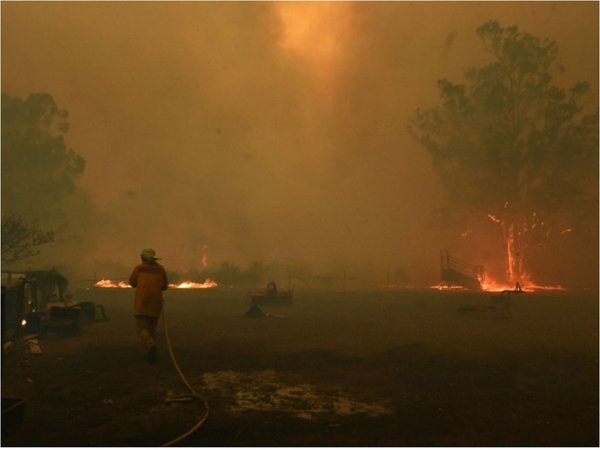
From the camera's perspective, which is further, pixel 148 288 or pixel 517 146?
pixel 517 146

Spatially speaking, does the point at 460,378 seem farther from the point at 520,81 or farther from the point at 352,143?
the point at 352,143

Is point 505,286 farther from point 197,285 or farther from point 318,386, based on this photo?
point 318,386

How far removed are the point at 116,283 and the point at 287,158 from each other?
38.0 meters

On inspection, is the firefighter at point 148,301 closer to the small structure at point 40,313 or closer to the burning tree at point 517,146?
the small structure at point 40,313

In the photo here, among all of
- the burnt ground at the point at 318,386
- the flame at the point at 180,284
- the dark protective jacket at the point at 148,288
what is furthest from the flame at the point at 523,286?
the dark protective jacket at the point at 148,288

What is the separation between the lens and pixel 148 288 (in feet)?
32.3

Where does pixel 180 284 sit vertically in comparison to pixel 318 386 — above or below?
above

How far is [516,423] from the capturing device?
19.4 feet

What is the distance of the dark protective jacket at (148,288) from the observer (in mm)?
9695

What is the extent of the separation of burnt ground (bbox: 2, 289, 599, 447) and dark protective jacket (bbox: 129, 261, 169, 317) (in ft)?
3.27

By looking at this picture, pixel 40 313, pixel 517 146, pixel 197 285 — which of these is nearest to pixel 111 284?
pixel 197 285

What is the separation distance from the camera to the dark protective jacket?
9.70 metres

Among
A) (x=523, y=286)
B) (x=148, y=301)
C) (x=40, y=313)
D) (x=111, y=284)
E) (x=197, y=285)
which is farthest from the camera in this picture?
(x=111, y=284)

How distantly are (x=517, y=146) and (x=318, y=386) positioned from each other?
118ft
